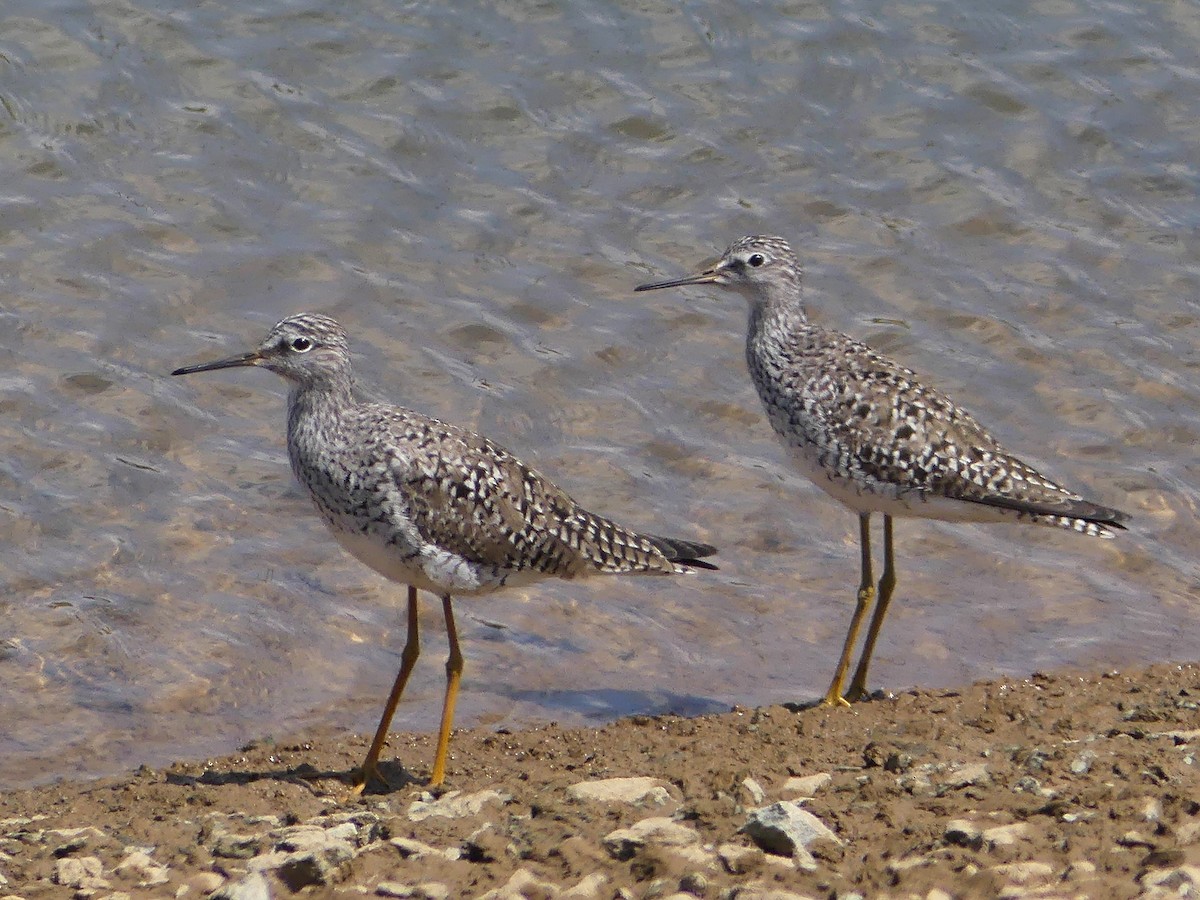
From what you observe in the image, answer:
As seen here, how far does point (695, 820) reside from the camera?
5.98 m

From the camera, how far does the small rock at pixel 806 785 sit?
6.40 meters

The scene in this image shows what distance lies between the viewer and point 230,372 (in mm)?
11102

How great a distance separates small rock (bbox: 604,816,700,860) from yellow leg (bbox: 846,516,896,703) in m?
3.09

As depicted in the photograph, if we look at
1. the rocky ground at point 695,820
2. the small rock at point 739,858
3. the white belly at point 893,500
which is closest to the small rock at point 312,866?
the rocky ground at point 695,820

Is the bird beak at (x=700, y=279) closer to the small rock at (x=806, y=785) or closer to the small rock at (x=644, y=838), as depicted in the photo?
the small rock at (x=806, y=785)

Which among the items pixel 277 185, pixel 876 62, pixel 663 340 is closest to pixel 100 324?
pixel 277 185

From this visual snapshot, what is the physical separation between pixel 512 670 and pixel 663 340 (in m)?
3.59

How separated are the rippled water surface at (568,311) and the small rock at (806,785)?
2.13 m

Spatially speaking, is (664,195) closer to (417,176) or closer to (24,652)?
(417,176)

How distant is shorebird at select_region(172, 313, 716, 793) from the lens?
7.61 meters

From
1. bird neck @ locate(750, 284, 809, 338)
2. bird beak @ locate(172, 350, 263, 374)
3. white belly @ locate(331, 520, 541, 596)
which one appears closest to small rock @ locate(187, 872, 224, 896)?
white belly @ locate(331, 520, 541, 596)

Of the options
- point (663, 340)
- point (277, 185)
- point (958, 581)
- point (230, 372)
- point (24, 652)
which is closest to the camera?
point (24, 652)

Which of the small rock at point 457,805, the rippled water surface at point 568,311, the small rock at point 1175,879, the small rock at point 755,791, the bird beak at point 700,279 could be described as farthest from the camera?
the bird beak at point 700,279

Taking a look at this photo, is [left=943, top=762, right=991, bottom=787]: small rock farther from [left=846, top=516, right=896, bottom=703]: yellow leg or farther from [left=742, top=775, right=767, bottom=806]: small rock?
[left=846, top=516, right=896, bottom=703]: yellow leg
